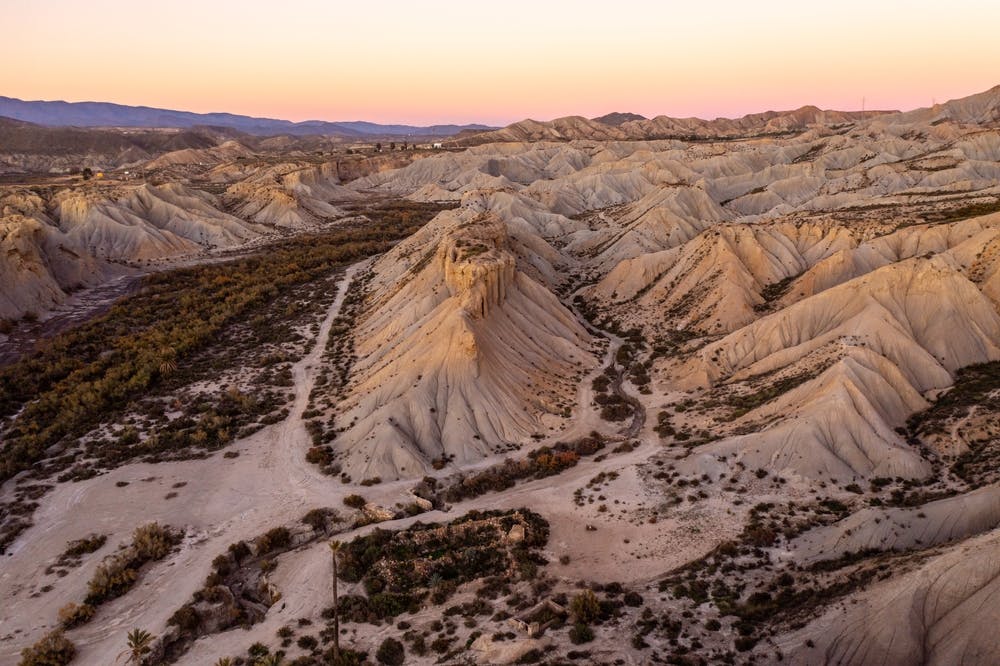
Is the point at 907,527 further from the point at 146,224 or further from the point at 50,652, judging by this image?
the point at 146,224

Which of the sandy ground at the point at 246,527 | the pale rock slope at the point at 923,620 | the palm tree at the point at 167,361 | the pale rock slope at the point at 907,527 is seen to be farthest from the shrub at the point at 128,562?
the pale rock slope at the point at 907,527

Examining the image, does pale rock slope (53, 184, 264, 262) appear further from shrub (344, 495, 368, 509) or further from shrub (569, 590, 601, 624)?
shrub (569, 590, 601, 624)

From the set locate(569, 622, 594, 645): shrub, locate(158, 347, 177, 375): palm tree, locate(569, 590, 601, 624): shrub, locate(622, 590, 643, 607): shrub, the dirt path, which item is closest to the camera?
locate(569, 622, 594, 645): shrub

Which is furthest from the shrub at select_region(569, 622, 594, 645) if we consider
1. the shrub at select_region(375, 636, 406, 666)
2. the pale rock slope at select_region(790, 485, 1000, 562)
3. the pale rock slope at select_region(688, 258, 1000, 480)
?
the pale rock slope at select_region(688, 258, 1000, 480)

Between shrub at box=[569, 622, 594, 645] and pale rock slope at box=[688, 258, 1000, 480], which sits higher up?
pale rock slope at box=[688, 258, 1000, 480]

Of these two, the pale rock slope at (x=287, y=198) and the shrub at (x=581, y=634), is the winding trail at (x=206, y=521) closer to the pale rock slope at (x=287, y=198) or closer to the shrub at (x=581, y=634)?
the shrub at (x=581, y=634)

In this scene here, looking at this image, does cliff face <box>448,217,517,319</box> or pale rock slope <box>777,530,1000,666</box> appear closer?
pale rock slope <box>777,530,1000,666</box>

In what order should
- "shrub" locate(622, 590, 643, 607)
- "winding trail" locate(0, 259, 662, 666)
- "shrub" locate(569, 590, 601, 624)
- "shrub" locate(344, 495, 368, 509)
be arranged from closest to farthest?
"shrub" locate(569, 590, 601, 624)
"shrub" locate(622, 590, 643, 607)
"winding trail" locate(0, 259, 662, 666)
"shrub" locate(344, 495, 368, 509)
